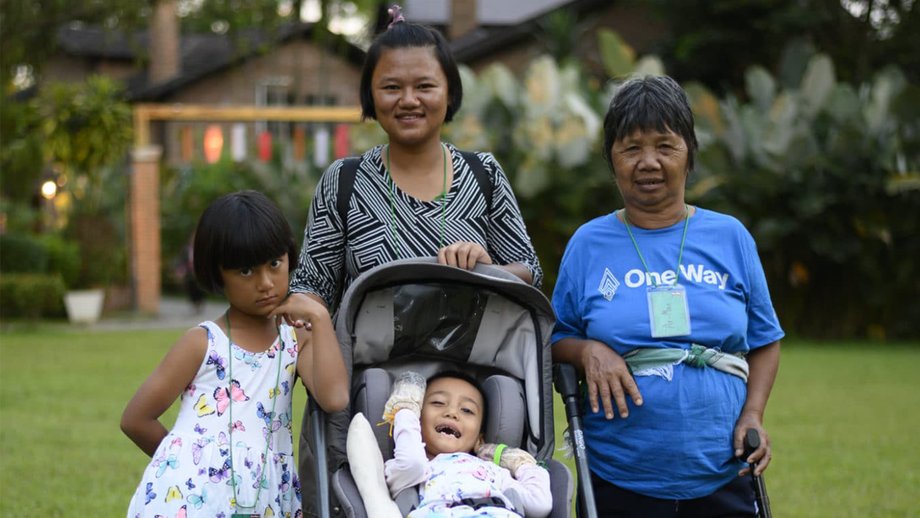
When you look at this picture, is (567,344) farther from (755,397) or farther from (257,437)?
(257,437)

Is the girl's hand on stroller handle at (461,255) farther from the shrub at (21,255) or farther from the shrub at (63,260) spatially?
the shrub at (63,260)

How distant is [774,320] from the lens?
3184mm

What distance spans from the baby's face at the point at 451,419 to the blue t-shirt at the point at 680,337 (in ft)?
1.37

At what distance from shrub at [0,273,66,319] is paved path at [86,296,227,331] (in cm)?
84

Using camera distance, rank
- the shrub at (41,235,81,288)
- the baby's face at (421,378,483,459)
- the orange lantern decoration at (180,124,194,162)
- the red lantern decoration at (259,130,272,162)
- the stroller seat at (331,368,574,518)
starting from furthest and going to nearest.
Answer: the orange lantern decoration at (180,124,194,162) < the red lantern decoration at (259,130,272,162) < the shrub at (41,235,81,288) < the baby's face at (421,378,483,459) < the stroller seat at (331,368,574,518)

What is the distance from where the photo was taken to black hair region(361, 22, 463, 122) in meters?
3.43

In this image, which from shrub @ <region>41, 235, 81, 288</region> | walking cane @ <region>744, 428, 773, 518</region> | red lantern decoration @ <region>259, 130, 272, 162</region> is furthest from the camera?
red lantern decoration @ <region>259, 130, 272, 162</region>

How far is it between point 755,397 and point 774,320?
0.25m

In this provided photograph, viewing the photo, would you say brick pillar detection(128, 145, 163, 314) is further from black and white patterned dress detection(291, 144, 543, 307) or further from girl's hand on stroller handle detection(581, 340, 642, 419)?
girl's hand on stroller handle detection(581, 340, 642, 419)

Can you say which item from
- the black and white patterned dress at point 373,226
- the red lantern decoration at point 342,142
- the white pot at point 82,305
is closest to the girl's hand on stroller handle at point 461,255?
the black and white patterned dress at point 373,226

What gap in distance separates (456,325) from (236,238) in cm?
89

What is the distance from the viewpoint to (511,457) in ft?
10.7

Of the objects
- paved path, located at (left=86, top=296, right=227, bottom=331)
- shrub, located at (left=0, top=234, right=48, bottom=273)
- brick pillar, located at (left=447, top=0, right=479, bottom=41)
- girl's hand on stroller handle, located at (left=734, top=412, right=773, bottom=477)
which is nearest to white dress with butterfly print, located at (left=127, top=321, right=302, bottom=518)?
girl's hand on stroller handle, located at (left=734, top=412, right=773, bottom=477)

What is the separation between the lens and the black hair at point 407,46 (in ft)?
11.2
